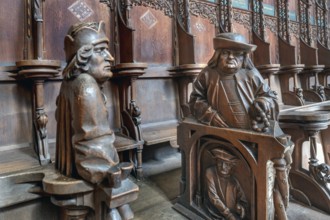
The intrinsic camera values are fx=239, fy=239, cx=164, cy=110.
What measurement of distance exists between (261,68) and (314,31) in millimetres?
2673

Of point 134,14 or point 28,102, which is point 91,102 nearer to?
point 28,102

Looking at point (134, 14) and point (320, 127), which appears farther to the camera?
point (134, 14)

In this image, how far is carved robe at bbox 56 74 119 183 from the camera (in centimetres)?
95

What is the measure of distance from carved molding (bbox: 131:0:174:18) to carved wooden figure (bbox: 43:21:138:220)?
1.73 meters

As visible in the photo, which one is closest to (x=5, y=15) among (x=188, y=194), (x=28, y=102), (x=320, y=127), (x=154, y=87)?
(x=28, y=102)

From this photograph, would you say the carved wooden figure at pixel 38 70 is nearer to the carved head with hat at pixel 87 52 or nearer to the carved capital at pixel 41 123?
the carved capital at pixel 41 123

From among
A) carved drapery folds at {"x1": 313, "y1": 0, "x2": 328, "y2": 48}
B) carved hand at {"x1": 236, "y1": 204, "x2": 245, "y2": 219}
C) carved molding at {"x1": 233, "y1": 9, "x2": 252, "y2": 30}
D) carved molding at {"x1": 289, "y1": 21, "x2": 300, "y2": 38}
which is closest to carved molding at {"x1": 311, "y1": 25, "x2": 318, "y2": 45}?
carved drapery folds at {"x1": 313, "y1": 0, "x2": 328, "y2": 48}

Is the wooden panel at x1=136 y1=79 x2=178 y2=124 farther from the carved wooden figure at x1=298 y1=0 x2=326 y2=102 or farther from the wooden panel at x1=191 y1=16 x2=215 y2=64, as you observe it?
A: the carved wooden figure at x1=298 y1=0 x2=326 y2=102

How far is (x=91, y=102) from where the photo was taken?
0.96 metres

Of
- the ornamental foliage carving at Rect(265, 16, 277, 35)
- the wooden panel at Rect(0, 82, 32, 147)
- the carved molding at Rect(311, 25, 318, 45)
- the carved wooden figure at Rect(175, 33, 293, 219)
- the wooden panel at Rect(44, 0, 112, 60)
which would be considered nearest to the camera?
the carved wooden figure at Rect(175, 33, 293, 219)

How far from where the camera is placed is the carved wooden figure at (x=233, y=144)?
1.27 meters

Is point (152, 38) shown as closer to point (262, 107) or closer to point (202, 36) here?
point (202, 36)

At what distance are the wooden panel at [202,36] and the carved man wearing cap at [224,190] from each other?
1.93 metres

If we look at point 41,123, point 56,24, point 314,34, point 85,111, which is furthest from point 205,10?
point 314,34
